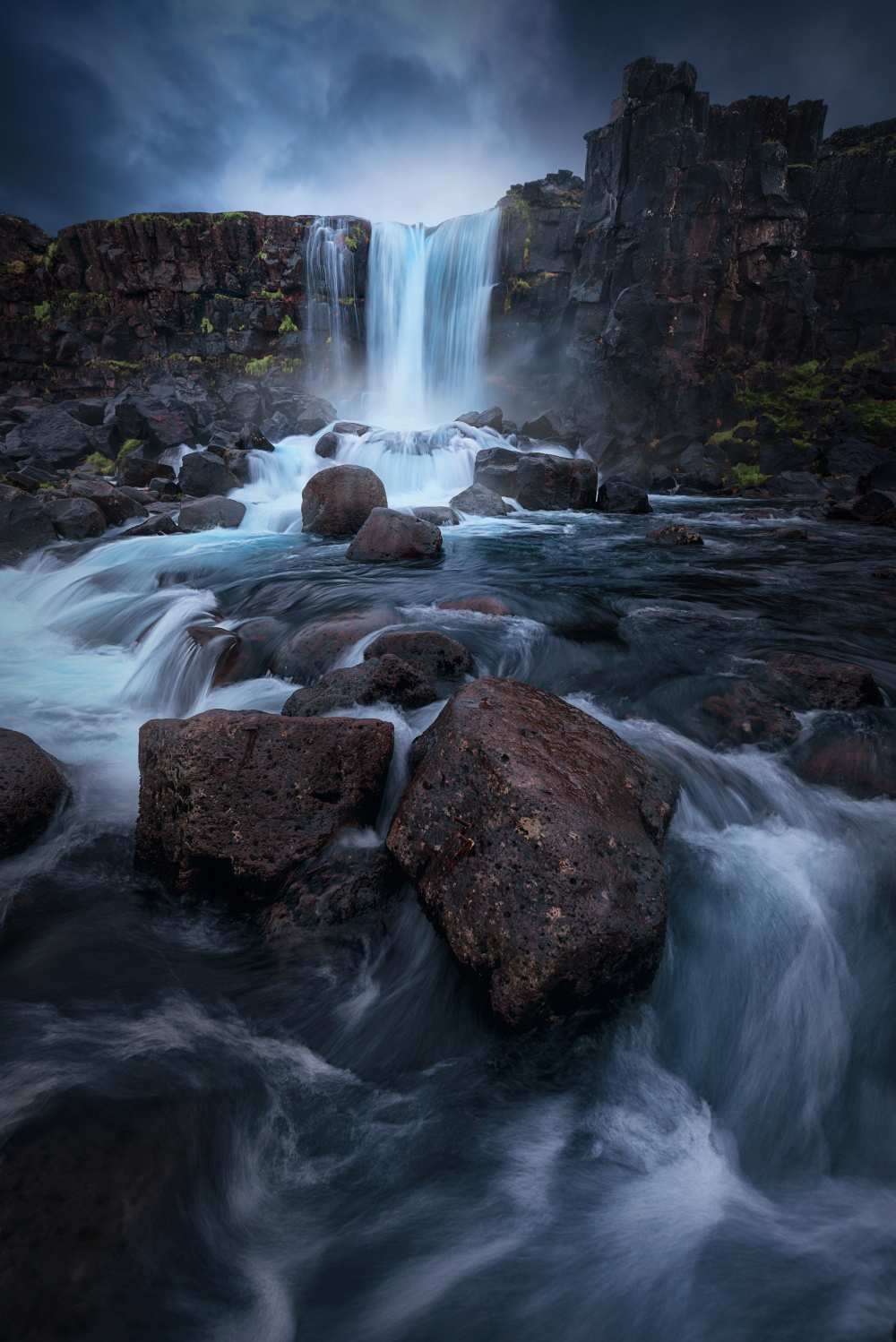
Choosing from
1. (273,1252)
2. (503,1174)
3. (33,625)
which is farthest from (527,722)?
(33,625)

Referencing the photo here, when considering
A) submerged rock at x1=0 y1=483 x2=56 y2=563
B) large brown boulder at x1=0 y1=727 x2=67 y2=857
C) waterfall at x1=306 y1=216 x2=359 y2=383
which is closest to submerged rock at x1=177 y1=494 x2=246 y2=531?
submerged rock at x1=0 y1=483 x2=56 y2=563

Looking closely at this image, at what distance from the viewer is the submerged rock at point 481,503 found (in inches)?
566

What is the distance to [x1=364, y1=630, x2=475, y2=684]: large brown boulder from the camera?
510cm

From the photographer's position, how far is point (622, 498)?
14.9 m

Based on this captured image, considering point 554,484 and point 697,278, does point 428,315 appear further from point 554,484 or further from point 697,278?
point 554,484

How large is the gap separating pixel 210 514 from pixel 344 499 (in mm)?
3493

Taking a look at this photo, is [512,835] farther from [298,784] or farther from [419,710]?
[419,710]

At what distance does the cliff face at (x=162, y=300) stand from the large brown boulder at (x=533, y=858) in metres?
33.7

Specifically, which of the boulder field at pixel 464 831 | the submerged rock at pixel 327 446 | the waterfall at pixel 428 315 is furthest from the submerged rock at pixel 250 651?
the waterfall at pixel 428 315

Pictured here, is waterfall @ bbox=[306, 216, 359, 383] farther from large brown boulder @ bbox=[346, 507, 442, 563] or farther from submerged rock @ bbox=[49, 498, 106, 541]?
large brown boulder @ bbox=[346, 507, 442, 563]

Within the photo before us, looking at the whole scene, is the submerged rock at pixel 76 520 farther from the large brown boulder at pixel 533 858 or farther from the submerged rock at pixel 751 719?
the submerged rock at pixel 751 719

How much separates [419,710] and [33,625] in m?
A: 6.58

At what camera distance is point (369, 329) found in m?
31.7

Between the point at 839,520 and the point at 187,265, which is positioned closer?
the point at 839,520
